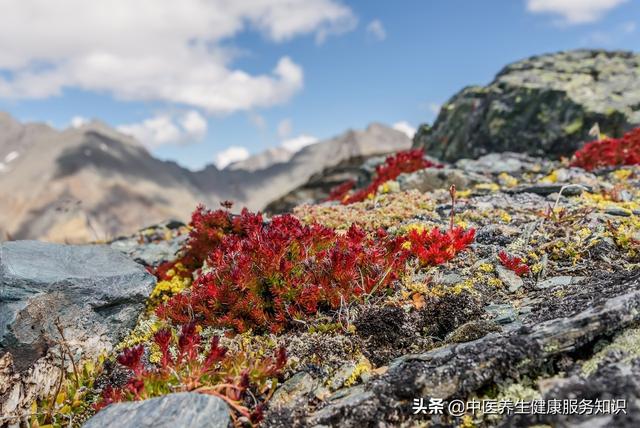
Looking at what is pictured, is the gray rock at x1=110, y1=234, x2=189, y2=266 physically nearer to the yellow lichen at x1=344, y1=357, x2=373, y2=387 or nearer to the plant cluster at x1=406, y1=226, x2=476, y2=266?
the plant cluster at x1=406, y1=226, x2=476, y2=266

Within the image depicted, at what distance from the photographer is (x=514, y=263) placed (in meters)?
6.37

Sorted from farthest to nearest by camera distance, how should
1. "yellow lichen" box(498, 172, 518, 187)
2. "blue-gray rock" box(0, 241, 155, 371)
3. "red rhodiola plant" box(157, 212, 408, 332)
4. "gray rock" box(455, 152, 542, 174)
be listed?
"gray rock" box(455, 152, 542, 174) < "yellow lichen" box(498, 172, 518, 187) < "red rhodiola plant" box(157, 212, 408, 332) < "blue-gray rock" box(0, 241, 155, 371)

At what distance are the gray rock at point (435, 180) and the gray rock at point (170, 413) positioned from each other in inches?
343

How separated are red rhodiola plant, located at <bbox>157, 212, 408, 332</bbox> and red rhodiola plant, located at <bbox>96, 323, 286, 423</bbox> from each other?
0.97 m

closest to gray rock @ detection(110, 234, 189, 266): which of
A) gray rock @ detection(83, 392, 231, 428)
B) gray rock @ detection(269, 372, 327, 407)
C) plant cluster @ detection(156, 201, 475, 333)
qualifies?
plant cluster @ detection(156, 201, 475, 333)

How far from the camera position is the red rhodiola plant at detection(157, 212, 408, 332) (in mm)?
5934

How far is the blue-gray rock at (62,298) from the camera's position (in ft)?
18.6

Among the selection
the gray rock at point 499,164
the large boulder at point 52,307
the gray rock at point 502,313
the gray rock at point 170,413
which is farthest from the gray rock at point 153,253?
the gray rock at point 499,164

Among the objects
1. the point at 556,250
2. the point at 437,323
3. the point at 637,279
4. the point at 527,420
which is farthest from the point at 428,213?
the point at 527,420

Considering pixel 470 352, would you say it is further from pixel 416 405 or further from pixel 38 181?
pixel 38 181

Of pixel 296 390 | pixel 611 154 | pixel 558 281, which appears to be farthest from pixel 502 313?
pixel 611 154

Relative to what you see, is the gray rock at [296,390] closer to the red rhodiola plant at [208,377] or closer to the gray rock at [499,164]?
the red rhodiola plant at [208,377]

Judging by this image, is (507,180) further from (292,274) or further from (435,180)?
(292,274)

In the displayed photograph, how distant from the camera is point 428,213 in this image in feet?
29.5
